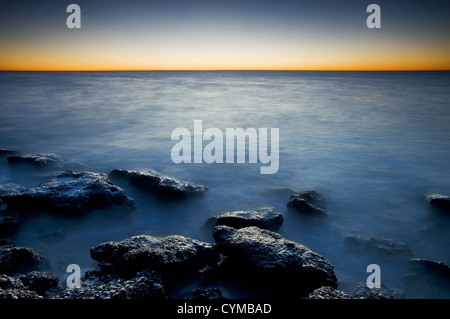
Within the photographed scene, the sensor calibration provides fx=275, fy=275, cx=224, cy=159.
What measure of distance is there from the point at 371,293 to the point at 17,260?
11.8ft

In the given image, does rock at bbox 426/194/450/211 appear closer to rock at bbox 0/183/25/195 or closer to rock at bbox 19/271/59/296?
rock at bbox 19/271/59/296

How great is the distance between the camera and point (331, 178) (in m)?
5.95

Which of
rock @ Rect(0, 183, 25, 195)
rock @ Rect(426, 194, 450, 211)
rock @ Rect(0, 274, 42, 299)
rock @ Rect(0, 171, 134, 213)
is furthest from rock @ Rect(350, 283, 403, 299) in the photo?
rock @ Rect(0, 183, 25, 195)

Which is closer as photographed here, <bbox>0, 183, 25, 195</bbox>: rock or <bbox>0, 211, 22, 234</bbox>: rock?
<bbox>0, 211, 22, 234</bbox>: rock

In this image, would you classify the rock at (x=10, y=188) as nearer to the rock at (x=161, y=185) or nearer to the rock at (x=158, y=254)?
the rock at (x=161, y=185)

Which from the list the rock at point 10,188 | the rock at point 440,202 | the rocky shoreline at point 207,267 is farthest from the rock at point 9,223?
the rock at point 440,202

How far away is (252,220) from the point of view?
367 centimetres

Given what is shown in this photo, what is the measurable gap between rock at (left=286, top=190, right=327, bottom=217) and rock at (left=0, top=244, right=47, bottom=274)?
346cm

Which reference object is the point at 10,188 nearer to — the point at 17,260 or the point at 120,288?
the point at 17,260

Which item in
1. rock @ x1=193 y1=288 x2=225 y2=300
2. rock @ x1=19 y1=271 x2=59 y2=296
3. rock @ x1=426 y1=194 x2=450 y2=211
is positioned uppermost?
rock @ x1=426 y1=194 x2=450 y2=211

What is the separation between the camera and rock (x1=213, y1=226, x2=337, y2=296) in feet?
8.63
